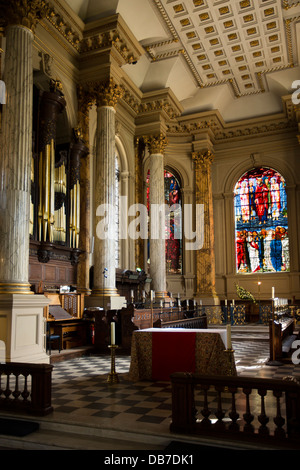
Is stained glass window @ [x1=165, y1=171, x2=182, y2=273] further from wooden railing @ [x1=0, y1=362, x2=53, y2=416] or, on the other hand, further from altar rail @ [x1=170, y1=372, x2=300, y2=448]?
altar rail @ [x1=170, y1=372, x2=300, y2=448]

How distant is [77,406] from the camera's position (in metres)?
4.69

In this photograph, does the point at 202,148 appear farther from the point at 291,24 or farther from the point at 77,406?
the point at 77,406

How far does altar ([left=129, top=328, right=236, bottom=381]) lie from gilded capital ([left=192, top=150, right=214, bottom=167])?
1225 cm

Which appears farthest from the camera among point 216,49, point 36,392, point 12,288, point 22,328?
point 216,49

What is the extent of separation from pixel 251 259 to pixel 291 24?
8844 mm

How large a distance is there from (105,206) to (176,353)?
18.9 ft

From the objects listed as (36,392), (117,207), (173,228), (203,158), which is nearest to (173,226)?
(173,228)

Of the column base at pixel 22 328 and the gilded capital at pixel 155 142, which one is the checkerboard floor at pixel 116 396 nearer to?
the column base at pixel 22 328

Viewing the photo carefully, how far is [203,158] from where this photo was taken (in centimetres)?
1755

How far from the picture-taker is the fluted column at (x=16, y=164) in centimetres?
716

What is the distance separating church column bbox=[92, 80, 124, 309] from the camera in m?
10.9

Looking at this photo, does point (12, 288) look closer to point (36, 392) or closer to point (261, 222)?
point (36, 392)

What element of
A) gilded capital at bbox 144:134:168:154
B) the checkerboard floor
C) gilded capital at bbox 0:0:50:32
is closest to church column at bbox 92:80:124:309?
the checkerboard floor
